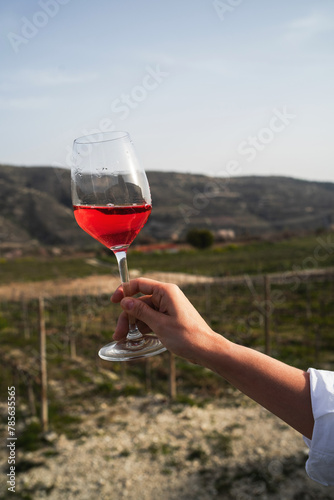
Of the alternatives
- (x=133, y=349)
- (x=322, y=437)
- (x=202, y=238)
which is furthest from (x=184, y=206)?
(x=322, y=437)

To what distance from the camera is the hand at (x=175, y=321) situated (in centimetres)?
107

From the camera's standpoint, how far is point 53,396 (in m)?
8.32

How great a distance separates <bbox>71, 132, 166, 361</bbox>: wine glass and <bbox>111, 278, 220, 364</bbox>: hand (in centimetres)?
11

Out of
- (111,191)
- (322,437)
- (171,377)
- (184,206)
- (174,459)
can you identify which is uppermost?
(111,191)

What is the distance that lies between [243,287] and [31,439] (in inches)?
460

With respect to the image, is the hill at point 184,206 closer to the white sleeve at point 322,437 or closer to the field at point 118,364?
the field at point 118,364

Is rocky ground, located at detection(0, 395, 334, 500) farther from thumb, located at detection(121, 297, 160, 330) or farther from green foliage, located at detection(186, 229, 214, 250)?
green foliage, located at detection(186, 229, 214, 250)

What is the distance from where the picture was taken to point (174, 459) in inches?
240

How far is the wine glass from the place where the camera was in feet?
3.93

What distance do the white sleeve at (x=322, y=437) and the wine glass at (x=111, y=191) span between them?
459 mm

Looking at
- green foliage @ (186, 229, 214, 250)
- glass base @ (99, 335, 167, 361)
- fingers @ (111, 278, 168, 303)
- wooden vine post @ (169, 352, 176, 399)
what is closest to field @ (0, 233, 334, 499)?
wooden vine post @ (169, 352, 176, 399)

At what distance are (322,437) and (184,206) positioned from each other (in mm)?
54362

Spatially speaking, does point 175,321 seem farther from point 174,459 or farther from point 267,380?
point 174,459

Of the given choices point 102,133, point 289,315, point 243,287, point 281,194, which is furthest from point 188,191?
point 102,133
